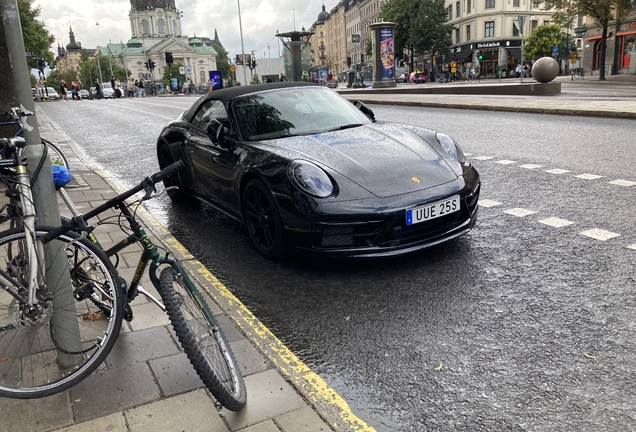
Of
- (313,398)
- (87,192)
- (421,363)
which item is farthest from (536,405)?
(87,192)

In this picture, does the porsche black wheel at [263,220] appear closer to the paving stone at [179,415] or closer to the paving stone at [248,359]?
the paving stone at [248,359]

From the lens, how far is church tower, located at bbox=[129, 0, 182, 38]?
→ 460 feet

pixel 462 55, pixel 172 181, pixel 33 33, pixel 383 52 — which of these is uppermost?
pixel 33 33

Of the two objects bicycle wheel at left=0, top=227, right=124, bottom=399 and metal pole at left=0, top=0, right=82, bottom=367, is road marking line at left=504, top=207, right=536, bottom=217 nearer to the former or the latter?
bicycle wheel at left=0, top=227, right=124, bottom=399

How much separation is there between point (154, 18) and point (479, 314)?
507ft

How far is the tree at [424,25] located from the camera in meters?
67.6

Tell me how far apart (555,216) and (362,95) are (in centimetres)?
2464

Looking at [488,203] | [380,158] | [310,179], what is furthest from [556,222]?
[310,179]

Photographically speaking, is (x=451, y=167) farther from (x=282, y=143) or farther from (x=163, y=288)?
(x=163, y=288)

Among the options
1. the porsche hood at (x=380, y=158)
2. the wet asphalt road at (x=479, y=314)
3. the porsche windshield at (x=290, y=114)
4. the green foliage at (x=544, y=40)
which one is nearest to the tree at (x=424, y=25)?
the green foliage at (x=544, y=40)

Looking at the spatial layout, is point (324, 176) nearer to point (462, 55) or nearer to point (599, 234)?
point (599, 234)

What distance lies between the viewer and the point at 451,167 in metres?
4.46

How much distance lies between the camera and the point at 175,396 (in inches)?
102

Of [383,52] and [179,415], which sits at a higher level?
[383,52]
